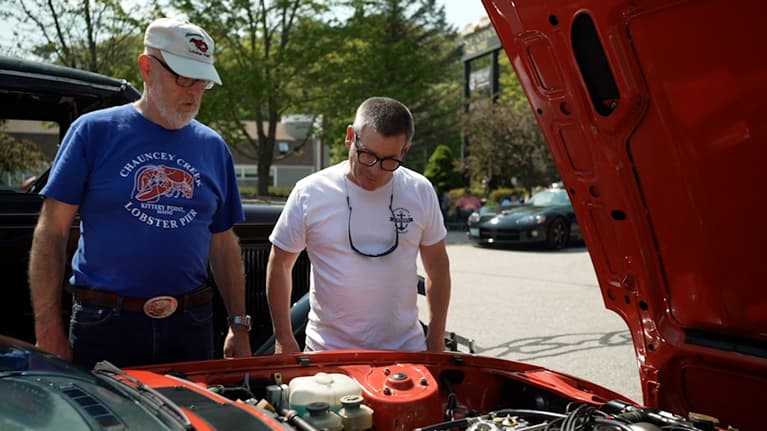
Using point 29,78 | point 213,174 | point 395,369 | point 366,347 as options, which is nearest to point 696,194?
point 395,369

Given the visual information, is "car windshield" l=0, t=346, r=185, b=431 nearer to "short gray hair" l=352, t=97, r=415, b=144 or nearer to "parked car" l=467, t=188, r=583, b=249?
"short gray hair" l=352, t=97, r=415, b=144

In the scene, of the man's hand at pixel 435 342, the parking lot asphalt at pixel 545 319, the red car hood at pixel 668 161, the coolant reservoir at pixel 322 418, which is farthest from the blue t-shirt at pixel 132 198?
the parking lot asphalt at pixel 545 319

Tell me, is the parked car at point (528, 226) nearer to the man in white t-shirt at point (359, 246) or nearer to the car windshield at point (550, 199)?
the car windshield at point (550, 199)

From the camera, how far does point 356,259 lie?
274 centimetres

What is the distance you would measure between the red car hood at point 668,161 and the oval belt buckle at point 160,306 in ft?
4.66

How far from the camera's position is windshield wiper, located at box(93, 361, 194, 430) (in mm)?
1523

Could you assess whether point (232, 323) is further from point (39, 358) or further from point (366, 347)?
point (39, 358)

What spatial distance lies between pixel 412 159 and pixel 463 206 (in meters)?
17.3

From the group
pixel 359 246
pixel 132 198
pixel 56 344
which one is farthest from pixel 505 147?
pixel 56 344

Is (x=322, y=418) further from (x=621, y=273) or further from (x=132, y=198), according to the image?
(x=621, y=273)

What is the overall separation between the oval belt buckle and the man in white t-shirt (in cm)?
49

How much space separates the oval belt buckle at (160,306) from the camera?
→ 2.43 metres

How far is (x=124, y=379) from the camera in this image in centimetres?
182

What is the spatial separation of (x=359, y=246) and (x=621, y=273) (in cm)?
98
